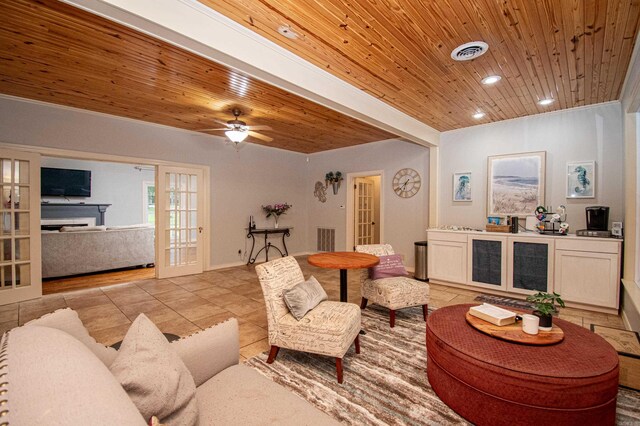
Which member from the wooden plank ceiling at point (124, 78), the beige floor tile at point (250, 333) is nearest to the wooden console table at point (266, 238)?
the wooden plank ceiling at point (124, 78)

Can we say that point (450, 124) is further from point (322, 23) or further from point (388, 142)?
point (322, 23)

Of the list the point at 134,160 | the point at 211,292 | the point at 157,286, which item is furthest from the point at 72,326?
the point at 134,160

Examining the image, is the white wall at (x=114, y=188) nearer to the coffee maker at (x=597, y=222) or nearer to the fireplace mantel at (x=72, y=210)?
the fireplace mantel at (x=72, y=210)

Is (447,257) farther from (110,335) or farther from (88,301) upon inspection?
(88,301)

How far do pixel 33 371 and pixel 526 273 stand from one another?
15.9ft

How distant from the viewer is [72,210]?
766 centimetres

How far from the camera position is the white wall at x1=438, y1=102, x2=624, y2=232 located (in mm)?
3791

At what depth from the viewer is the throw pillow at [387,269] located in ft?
11.1

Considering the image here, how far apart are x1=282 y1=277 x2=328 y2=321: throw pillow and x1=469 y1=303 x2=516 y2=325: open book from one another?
1.24 m

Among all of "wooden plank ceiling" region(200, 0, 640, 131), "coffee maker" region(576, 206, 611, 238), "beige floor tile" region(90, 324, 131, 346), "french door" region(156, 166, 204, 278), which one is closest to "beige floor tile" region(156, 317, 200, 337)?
"beige floor tile" region(90, 324, 131, 346)

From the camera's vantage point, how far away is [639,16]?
2.11m

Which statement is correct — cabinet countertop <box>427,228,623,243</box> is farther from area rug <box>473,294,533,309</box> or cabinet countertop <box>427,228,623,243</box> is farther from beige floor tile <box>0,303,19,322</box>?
beige floor tile <box>0,303,19,322</box>

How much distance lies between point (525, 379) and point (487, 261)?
3065mm

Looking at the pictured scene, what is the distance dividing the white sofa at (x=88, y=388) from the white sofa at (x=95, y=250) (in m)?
5.08
